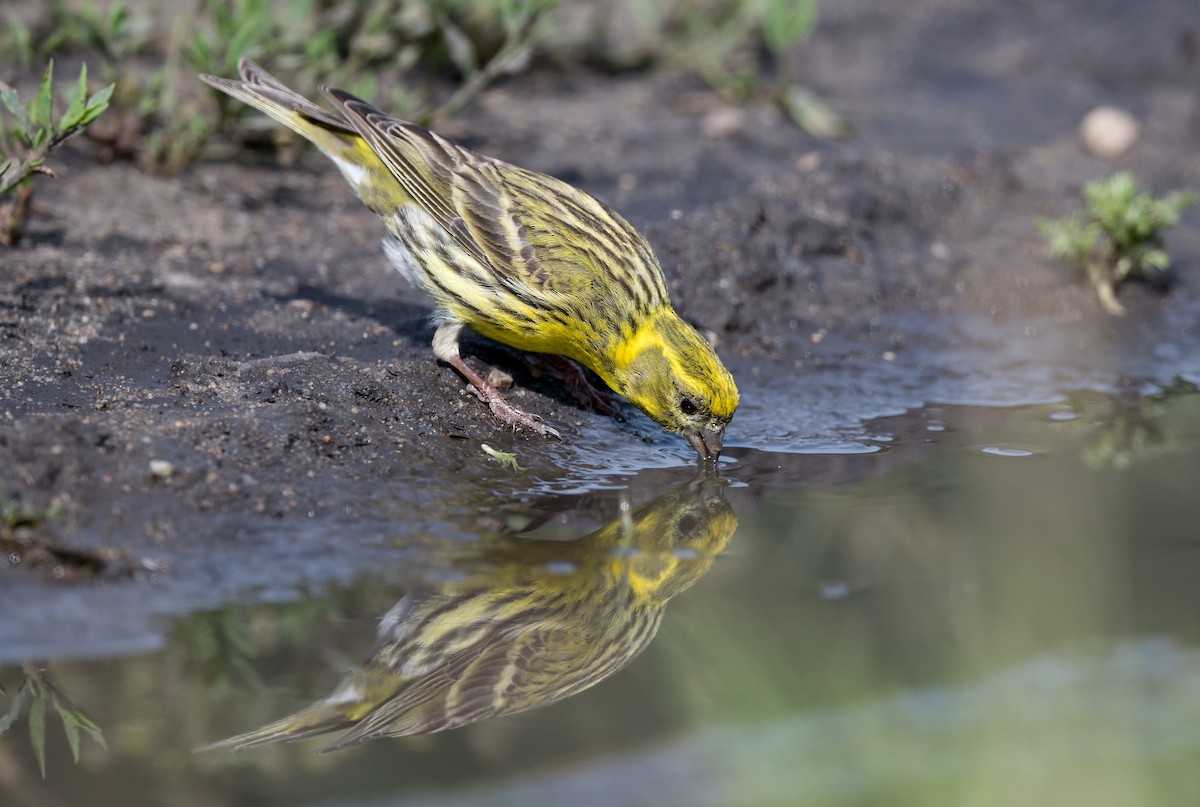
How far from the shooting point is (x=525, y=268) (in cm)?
527

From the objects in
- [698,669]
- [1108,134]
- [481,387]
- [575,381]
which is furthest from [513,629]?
[1108,134]

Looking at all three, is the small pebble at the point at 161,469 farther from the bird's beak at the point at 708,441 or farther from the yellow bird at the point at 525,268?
the bird's beak at the point at 708,441

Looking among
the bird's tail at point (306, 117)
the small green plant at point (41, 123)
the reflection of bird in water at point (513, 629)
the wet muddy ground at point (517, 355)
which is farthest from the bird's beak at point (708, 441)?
the small green plant at point (41, 123)

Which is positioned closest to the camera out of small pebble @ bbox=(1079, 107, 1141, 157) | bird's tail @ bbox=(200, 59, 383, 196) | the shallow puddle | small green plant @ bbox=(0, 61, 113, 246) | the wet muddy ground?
the shallow puddle

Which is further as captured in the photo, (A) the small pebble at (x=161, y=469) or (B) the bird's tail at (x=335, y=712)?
(A) the small pebble at (x=161, y=469)

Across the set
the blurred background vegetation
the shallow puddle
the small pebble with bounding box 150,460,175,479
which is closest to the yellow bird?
the shallow puddle

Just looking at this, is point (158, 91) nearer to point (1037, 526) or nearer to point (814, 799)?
point (1037, 526)

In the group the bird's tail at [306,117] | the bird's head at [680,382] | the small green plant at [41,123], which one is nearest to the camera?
the small green plant at [41,123]

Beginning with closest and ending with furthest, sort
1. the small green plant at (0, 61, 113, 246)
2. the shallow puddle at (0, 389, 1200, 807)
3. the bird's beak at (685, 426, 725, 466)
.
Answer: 1. the shallow puddle at (0, 389, 1200, 807)
2. the small green plant at (0, 61, 113, 246)
3. the bird's beak at (685, 426, 725, 466)

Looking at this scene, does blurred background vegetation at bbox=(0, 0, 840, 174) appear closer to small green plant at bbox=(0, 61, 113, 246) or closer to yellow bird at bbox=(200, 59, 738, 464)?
yellow bird at bbox=(200, 59, 738, 464)

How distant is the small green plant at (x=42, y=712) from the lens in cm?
305

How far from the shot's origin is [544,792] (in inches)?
116

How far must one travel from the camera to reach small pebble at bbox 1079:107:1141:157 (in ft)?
27.6

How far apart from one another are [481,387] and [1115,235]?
361 centimetres
